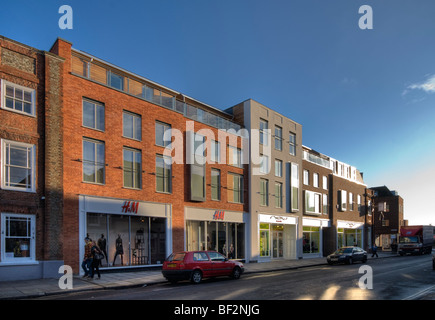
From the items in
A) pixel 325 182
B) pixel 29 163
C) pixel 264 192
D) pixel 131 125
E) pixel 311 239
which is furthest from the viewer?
pixel 325 182

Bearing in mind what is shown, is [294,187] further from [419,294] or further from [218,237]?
[419,294]

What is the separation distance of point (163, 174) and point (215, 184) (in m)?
4.99

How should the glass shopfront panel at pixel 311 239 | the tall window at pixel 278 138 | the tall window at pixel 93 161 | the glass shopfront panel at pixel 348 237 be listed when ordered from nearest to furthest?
the tall window at pixel 93 161, the tall window at pixel 278 138, the glass shopfront panel at pixel 311 239, the glass shopfront panel at pixel 348 237

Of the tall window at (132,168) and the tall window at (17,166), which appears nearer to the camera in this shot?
the tall window at (17,166)

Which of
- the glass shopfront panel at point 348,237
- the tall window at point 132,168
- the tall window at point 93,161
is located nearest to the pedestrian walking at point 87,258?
the tall window at point 93,161

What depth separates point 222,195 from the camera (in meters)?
26.8

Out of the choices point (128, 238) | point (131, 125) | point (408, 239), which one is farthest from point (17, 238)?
point (408, 239)

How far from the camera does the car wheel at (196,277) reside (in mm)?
15234

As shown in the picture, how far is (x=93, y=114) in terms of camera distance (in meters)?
19.7

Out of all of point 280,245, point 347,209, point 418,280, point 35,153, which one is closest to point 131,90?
point 35,153

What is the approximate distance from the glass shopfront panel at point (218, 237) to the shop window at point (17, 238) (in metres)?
10.4

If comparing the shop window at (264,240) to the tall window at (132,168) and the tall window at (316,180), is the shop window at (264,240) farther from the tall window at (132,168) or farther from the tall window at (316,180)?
the tall window at (132,168)
